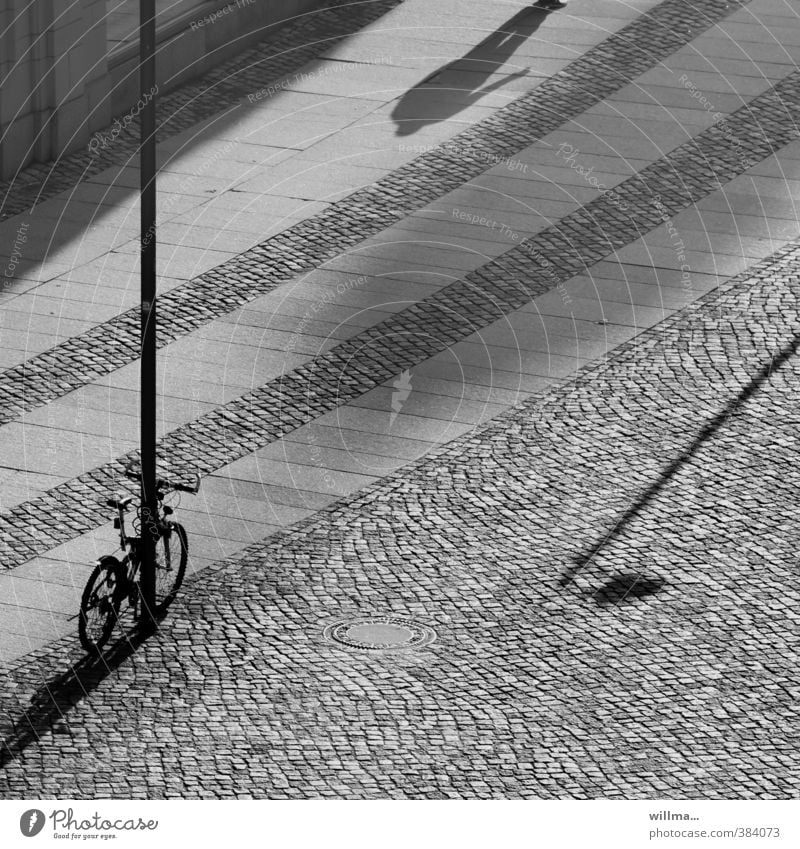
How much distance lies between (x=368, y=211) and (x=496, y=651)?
377 inches

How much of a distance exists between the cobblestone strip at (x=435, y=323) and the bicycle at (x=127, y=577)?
1184 millimetres

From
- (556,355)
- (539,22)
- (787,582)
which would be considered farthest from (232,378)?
(539,22)

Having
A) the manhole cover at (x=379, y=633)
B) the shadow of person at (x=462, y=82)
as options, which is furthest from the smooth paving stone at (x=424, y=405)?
the shadow of person at (x=462, y=82)

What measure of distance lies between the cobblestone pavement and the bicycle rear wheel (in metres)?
0.17

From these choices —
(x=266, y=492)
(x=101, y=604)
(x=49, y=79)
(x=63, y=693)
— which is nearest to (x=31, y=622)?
(x=101, y=604)

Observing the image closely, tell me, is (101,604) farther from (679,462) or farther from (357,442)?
(679,462)

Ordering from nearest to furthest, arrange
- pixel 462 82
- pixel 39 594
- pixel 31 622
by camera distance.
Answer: pixel 31 622, pixel 39 594, pixel 462 82

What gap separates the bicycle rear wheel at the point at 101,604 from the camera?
46.2 feet

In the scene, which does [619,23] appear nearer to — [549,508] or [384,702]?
[549,508]

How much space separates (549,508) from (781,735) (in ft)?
13.0

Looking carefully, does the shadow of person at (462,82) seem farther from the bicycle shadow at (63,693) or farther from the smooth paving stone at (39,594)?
the bicycle shadow at (63,693)

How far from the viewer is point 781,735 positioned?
1323cm

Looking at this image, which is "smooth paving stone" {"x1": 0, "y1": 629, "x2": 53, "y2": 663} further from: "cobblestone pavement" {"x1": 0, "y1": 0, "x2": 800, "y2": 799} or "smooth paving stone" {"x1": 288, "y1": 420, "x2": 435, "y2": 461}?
"smooth paving stone" {"x1": 288, "y1": 420, "x2": 435, "y2": 461}

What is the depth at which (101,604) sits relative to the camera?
562 inches
